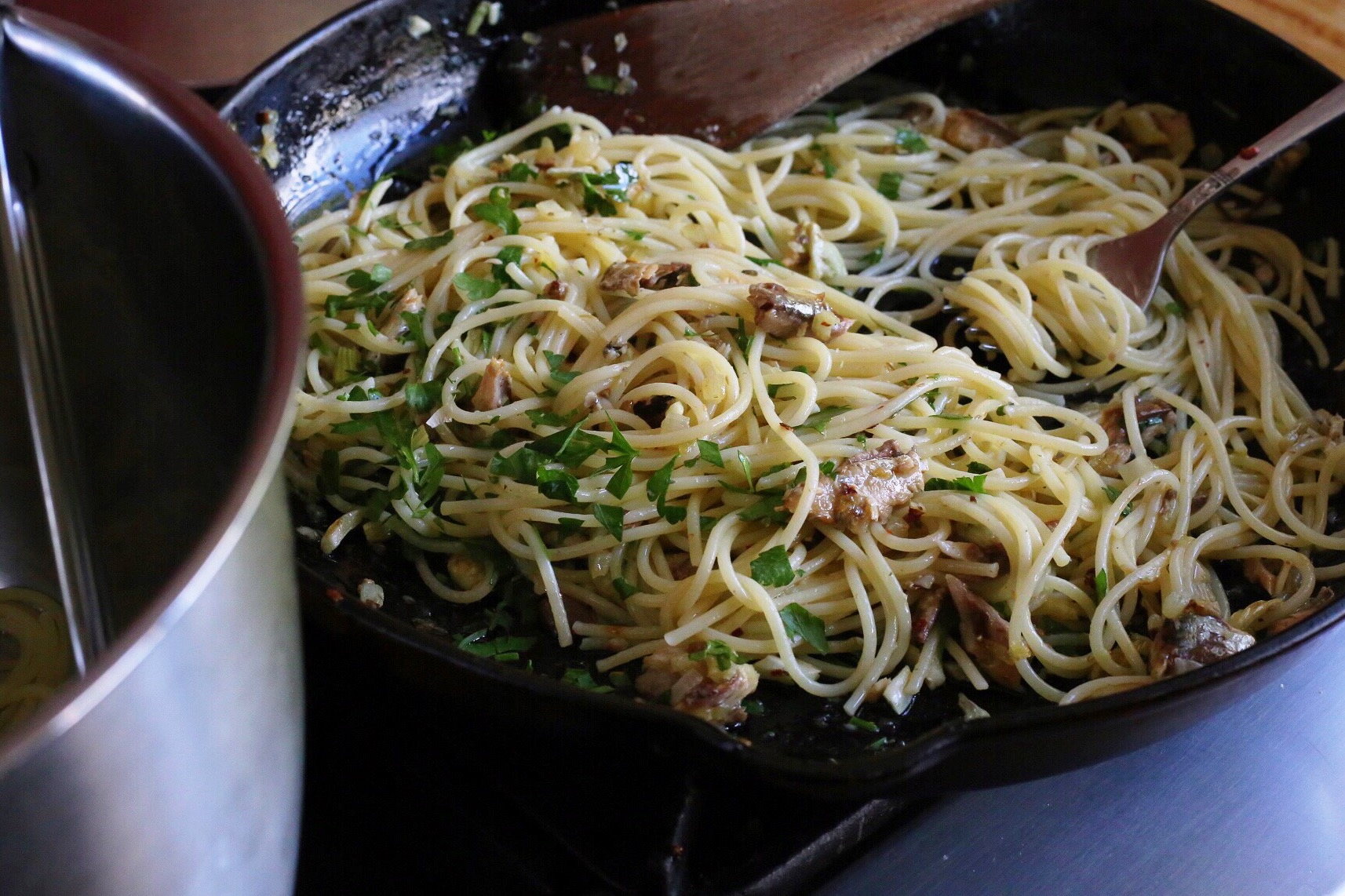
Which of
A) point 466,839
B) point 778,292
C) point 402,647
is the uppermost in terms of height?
point 778,292

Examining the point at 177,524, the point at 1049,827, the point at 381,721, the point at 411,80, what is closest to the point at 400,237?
the point at 411,80

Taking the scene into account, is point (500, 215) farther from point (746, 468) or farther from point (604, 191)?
point (746, 468)

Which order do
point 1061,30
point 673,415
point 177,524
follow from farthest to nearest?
point 1061,30
point 673,415
point 177,524

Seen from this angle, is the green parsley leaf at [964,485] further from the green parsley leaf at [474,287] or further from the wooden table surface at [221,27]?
the wooden table surface at [221,27]

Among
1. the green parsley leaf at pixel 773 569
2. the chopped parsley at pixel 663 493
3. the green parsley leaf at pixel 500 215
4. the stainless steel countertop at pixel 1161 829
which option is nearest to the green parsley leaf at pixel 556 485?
→ the chopped parsley at pixel 663 493

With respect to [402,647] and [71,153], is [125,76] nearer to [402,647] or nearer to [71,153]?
[71,153]

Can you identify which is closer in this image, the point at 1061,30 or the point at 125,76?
the point at 125,76

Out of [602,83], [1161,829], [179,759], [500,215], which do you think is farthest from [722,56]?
[179,759]
